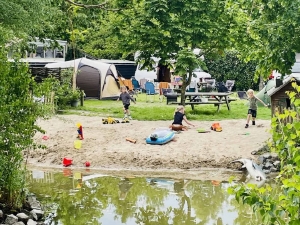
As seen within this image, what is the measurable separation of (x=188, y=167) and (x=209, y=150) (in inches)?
36.4

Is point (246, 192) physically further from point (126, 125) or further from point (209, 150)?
point (126, 125)

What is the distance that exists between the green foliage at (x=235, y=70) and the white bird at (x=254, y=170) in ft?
59.4

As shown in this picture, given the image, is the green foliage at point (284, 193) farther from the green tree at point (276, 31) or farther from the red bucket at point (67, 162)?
the red bucket at point (67, 162)

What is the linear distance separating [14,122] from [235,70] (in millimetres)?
23082

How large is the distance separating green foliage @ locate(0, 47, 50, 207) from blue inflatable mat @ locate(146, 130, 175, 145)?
16.3 feet

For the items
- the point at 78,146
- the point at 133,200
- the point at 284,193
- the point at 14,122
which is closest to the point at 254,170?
the point at 133,200

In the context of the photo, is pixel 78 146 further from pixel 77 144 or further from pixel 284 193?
pixel 284 193

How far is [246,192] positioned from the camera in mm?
3508

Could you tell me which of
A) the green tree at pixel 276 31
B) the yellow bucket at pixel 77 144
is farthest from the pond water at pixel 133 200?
the green tree at pixel 276 31

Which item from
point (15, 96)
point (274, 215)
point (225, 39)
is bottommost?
point (274, 215)

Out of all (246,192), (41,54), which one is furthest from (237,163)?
(41,54)

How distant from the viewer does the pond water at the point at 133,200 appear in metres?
8.02

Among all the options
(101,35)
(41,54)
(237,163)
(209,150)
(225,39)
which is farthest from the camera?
(101,35)

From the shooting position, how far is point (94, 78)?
75.2 feet
